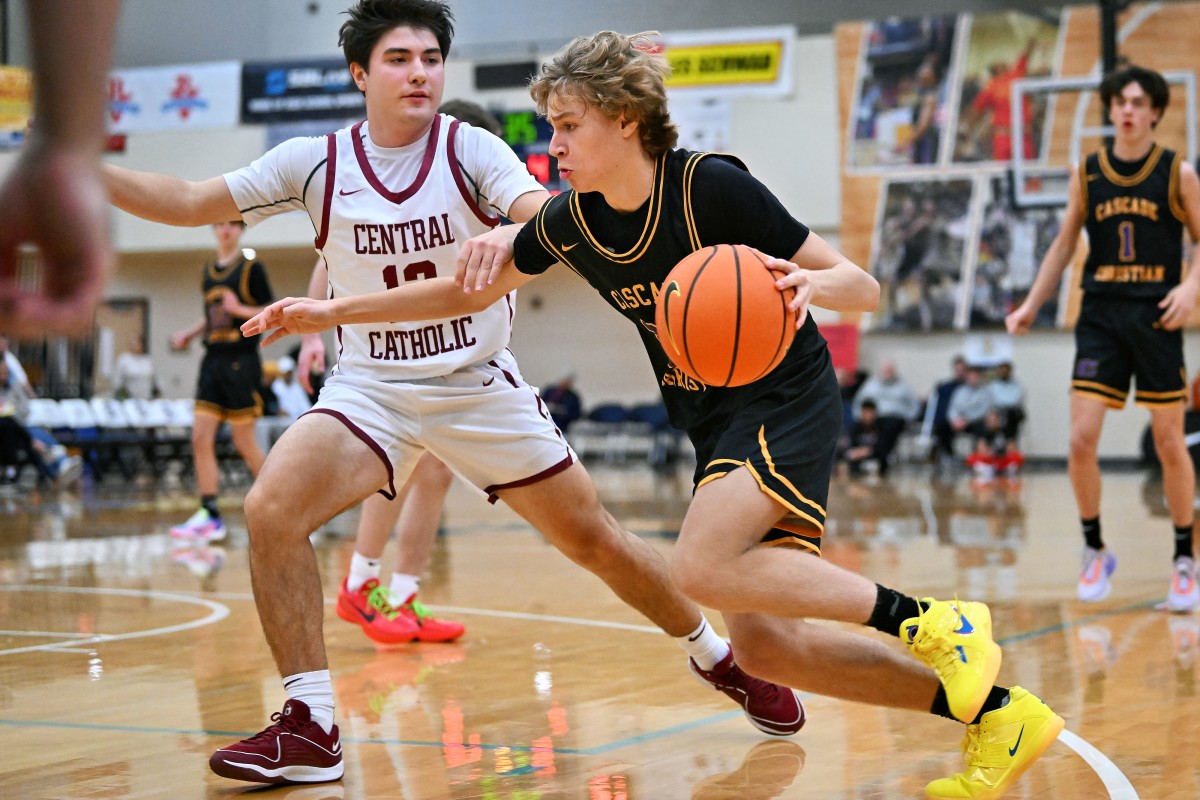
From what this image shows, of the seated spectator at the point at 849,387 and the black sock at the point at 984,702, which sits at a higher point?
the black sock at the point at 984,702

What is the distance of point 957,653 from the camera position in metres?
3.08

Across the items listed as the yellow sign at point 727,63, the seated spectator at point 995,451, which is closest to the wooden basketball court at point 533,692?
the seated spectator at point 995,451

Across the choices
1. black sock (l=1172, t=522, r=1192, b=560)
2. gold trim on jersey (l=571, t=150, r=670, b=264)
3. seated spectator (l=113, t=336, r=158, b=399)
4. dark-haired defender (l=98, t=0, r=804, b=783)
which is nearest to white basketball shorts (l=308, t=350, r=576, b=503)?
dark-haired defender (l=98, t=0, r=804, b=783)

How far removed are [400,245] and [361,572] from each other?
1.92 meters

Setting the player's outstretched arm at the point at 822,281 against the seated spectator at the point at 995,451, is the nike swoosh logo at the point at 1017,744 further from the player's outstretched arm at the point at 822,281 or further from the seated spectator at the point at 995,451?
the seated spectator at the point at 995,451

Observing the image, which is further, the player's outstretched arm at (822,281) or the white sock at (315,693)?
the white sock at (315,693)

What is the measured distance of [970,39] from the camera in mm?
19062

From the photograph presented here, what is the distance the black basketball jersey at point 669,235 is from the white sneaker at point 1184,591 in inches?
125

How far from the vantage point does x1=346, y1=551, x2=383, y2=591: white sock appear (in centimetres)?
543

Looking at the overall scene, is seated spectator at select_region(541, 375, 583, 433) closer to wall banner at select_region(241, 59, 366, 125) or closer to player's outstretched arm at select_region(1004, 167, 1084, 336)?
wall banner at select_region(241, 59, 366, 125)

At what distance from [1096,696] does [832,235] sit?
657 inches

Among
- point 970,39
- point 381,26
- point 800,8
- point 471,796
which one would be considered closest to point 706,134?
point 800,8

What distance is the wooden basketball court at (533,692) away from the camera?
331cm

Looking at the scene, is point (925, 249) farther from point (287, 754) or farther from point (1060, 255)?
point (287, 754)
